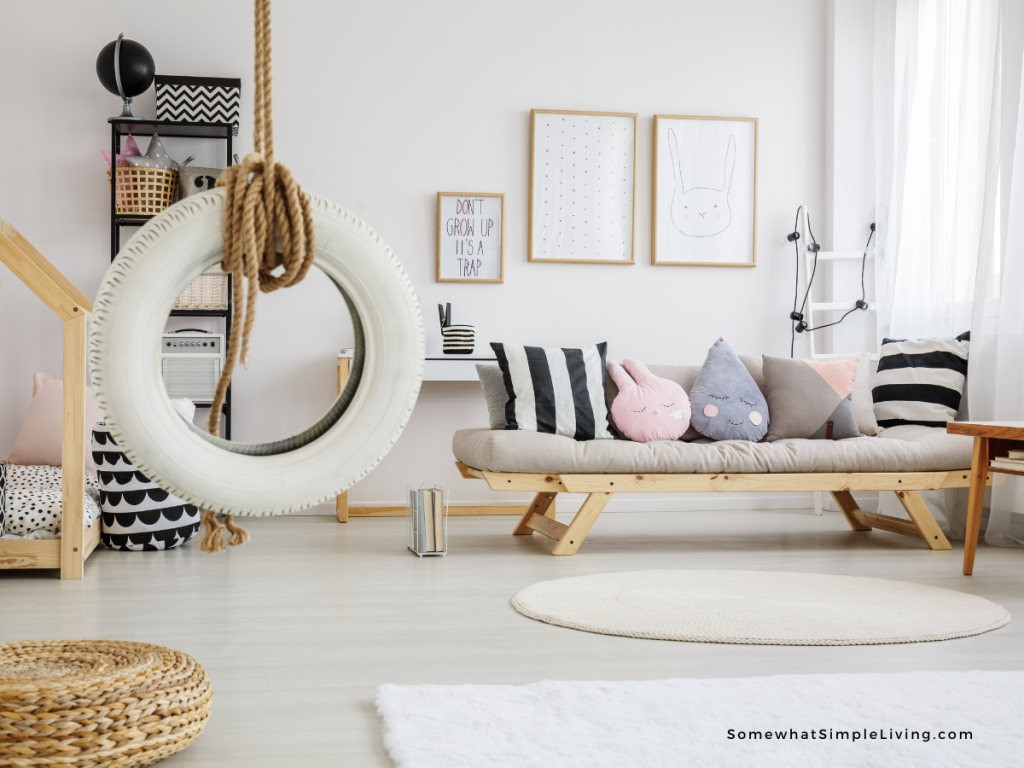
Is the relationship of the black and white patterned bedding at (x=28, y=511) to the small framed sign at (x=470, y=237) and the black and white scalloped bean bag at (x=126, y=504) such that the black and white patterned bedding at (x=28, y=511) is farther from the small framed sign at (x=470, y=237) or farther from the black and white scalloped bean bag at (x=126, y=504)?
the small framed sign at (x=470, y=237)

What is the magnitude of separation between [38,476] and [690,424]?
2493mm

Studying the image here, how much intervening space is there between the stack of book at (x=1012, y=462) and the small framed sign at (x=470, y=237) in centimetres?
238

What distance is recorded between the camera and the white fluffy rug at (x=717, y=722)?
4.82 ft

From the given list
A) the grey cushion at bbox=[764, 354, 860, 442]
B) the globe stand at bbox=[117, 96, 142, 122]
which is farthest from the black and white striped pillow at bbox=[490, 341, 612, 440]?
the globe stand at bbox=[117, 96, 142, 122]

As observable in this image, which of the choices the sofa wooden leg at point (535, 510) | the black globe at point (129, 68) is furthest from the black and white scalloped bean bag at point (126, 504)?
the black globe at point (129, 68)

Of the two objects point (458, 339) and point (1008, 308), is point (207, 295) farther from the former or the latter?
point (1008, 308)

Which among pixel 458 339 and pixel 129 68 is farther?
pixel 458 339

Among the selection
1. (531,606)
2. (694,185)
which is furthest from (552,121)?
(531,606)

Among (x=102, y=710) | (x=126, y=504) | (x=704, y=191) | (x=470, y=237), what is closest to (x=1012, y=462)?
(x=704, y=191)

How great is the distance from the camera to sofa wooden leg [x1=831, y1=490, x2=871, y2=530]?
3990mm

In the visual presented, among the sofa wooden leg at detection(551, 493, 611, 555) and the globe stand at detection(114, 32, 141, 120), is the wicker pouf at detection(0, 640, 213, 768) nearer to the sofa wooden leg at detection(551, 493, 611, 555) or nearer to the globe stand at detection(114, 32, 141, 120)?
the sofa wooden leg at detection(551, 493, 611, 555)

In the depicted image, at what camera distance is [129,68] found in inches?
154

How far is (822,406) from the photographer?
3789mm

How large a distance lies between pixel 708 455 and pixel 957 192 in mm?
1761
